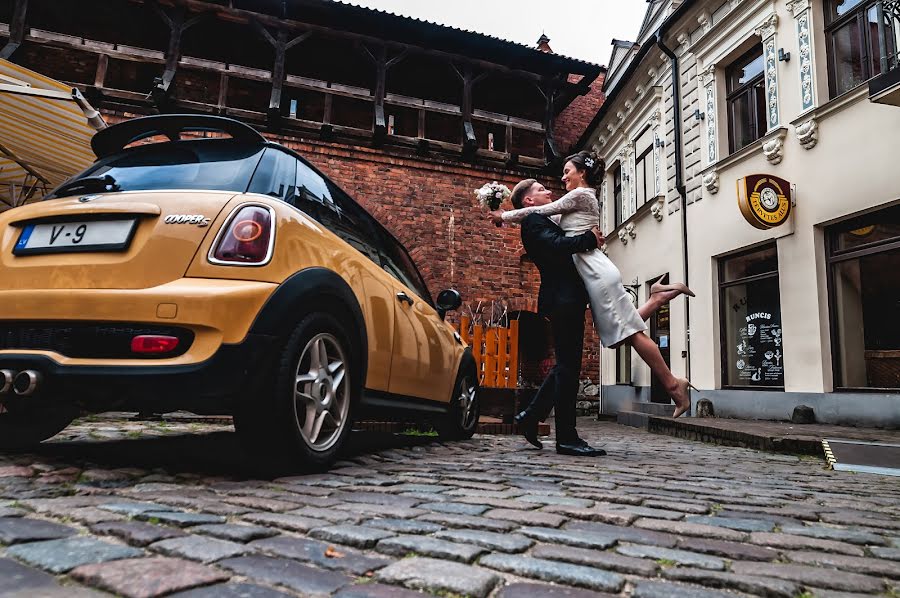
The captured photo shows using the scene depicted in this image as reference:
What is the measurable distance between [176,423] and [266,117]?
9136mm

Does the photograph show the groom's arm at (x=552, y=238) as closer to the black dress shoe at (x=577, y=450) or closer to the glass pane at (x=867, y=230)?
the black dress shoe at (x=577, y=450)

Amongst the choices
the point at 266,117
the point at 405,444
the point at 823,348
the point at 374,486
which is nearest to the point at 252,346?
the point at 374,486

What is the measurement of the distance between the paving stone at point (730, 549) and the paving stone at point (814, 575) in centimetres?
7

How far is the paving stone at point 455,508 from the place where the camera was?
2250mm

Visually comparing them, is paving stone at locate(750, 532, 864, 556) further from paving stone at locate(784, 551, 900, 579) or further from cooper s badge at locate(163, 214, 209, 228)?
cooper s badge at locate(163, 214, 209, 228)

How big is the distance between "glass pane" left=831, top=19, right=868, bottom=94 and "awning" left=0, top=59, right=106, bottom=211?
31.5ft

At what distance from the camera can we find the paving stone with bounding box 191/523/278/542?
1760 millimetres

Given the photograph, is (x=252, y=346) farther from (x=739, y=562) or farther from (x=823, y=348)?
(x=823, y=348)

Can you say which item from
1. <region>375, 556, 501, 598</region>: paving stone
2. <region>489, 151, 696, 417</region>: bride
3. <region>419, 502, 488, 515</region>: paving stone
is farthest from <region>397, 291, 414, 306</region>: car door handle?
<region>375, 556, 501, 598</region>: paving stone

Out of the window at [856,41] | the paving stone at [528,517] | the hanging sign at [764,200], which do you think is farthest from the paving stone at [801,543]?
the window at [856,41]

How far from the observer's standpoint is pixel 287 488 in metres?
2.63

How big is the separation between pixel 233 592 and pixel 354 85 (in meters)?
16.7

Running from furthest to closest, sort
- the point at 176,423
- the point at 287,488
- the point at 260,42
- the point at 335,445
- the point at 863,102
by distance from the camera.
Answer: the point at 260,42 < the point at 863,102 < the point at 176,423 < the point at 335,445 < the point at 287,488

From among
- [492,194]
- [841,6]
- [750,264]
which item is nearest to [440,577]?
[492,194]
